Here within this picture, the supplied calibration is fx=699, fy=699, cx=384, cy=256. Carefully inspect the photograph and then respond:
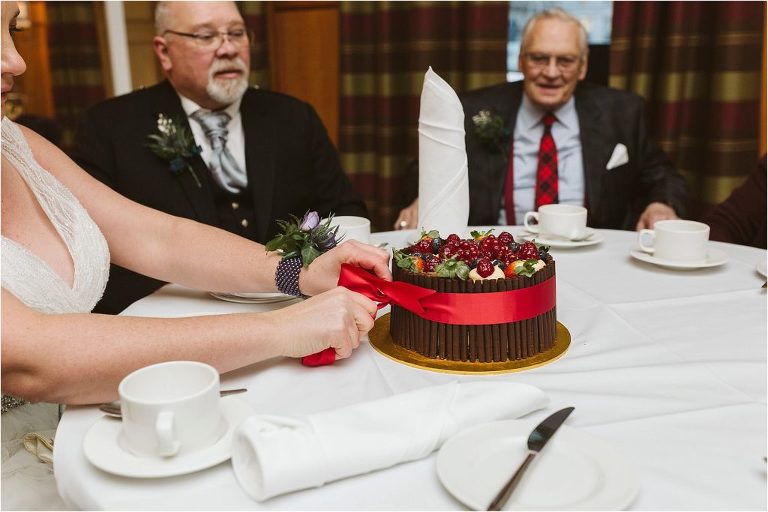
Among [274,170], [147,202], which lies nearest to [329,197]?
[274,170]

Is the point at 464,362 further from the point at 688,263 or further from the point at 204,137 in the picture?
the point at 204,137

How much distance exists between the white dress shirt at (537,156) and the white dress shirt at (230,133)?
3.77 feet

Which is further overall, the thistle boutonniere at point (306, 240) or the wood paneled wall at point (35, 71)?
the wood paneled wall at point (35, 71)

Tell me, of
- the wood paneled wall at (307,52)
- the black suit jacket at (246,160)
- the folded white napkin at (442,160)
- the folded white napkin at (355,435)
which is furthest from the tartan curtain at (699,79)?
the folded white napkin at (355,435)

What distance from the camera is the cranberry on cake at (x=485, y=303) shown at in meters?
1.13

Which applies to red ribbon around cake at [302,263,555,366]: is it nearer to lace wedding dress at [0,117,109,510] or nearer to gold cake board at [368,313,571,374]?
gold cake board at [368,313,571,374]

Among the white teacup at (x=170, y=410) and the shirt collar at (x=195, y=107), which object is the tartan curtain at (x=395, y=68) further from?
the white teacup at (x=170, y=410)

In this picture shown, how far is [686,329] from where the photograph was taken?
1.27 meters

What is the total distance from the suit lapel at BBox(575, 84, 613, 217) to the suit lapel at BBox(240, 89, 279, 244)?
132 cm

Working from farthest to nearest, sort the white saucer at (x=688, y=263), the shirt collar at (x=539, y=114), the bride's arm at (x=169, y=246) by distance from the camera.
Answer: the shirt collar at (x=539, y=114) < the white saucer at (x=688, y=263) < the bride's arm at (x=169, y=246)

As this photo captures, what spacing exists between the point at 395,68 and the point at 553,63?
1.24 m

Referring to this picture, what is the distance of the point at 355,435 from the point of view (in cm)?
82

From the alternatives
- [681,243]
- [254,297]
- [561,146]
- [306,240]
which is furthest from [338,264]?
[561,146]

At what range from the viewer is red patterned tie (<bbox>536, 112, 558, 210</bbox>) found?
118 inches
